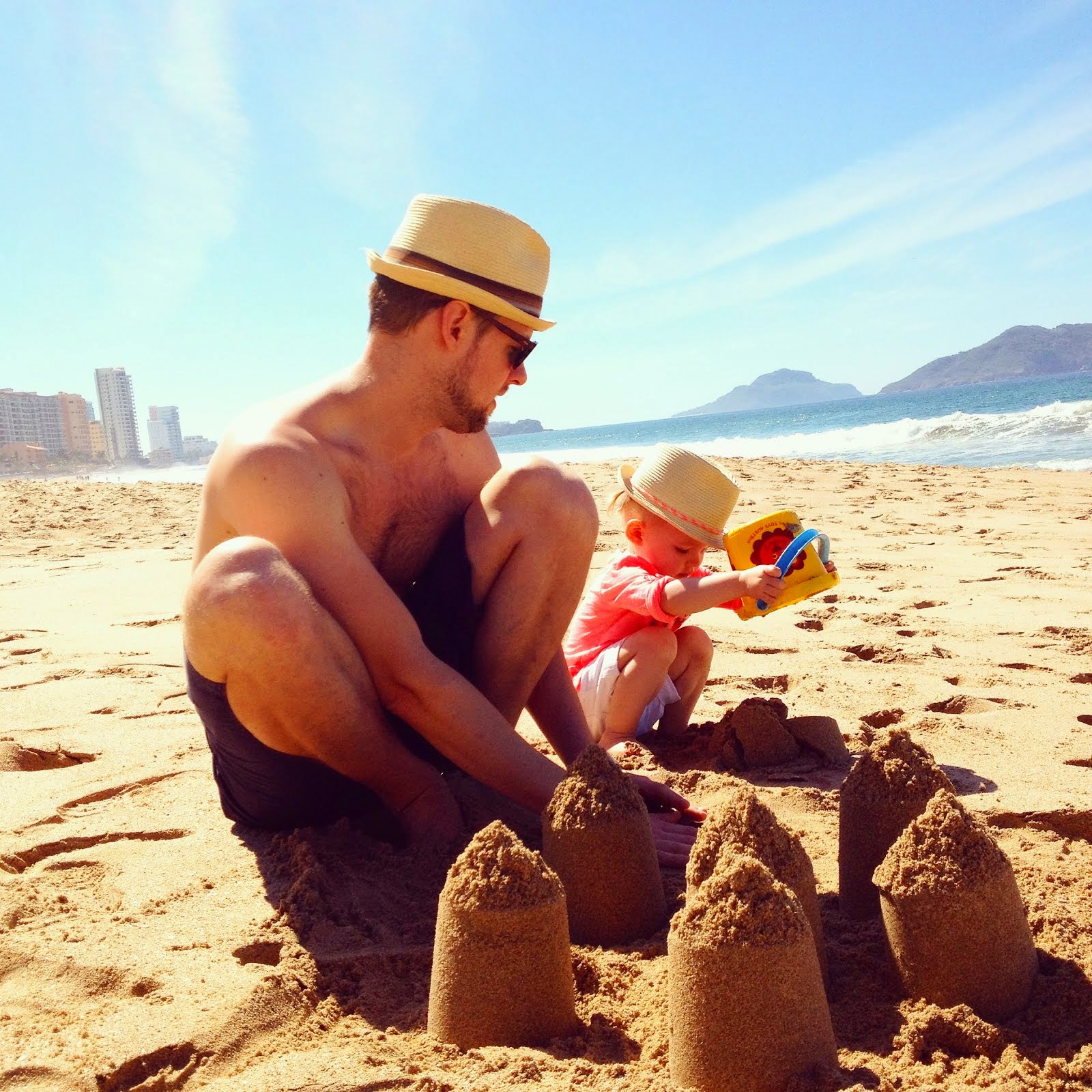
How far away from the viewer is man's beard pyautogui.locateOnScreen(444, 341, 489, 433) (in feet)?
7.75

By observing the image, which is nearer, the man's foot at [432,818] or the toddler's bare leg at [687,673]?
the man's foot at [432,818]

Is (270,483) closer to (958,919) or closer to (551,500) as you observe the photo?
(551,500)

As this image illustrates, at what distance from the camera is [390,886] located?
6.78 feet

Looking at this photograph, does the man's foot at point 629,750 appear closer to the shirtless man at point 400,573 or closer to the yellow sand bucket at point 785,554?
the shirtless man at point 400,573

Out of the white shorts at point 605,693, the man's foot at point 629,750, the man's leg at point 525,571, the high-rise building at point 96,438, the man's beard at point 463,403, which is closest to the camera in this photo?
the man's beard at point 463,403

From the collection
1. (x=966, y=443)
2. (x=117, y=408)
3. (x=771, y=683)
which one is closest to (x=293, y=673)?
(x=771, y=683)

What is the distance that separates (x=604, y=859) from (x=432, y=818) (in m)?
0.58

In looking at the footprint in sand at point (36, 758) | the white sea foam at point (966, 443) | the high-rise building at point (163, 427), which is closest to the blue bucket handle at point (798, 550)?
the footprint in sand at point (36, 758)

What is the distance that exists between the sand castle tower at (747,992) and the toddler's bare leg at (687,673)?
180 cm

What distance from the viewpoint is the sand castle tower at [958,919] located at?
1.48 metres

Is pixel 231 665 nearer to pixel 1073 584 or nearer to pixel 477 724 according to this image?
pixel 477 724

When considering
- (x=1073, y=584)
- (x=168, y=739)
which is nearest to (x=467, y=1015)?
(x=168, y=739)

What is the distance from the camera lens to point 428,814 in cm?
224

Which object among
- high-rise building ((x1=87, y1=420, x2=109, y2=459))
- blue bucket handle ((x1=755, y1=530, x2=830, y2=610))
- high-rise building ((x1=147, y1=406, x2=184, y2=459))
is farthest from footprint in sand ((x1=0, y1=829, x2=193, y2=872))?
high-rise building ((x1=147, y1=406, x2=184, y2=459))
